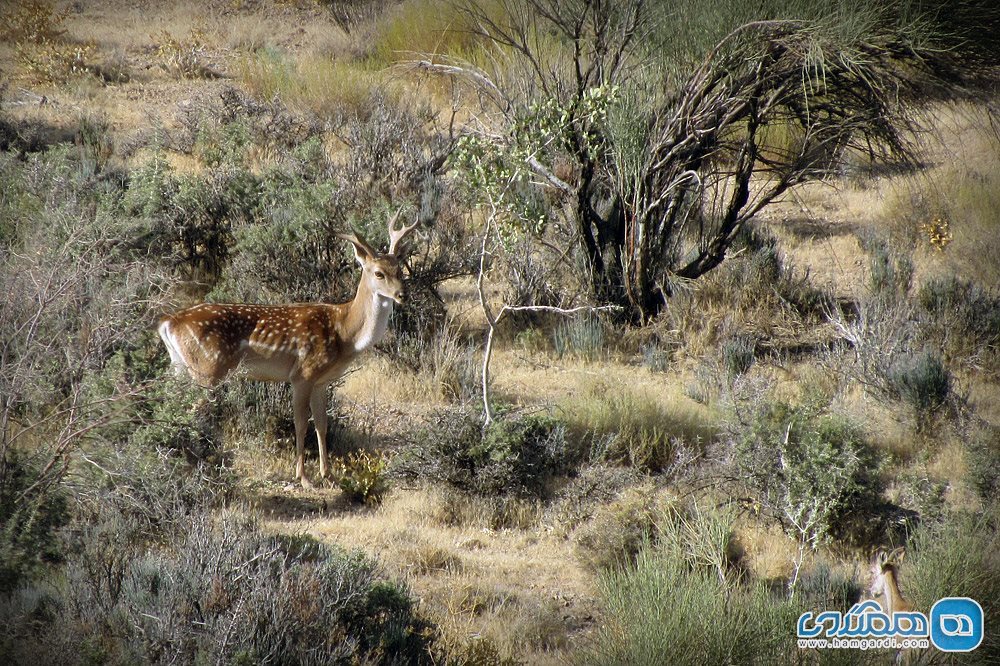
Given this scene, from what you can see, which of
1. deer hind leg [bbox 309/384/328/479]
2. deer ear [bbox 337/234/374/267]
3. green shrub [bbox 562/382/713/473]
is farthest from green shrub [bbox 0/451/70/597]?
green shrub [bbox 562/382/713/473]

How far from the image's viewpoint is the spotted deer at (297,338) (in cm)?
759

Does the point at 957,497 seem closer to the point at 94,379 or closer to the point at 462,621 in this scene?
the point at 462,621

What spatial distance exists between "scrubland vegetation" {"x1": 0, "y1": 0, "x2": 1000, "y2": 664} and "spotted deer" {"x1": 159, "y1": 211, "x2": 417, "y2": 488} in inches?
12.3

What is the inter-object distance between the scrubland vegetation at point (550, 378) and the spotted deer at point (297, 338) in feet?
1.03

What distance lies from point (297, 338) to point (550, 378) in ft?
11.0

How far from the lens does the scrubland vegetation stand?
5.54 metres

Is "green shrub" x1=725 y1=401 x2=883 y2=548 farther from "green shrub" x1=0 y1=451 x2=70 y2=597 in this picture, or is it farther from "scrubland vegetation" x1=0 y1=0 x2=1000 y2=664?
"green shrub" x1=0 y1=451 x2=70 y2=597

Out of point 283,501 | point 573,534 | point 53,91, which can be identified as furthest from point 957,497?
point 53,91

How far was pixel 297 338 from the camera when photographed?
7879 millimetres

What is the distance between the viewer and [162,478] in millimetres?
6719

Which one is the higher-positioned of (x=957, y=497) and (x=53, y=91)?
(x=53, y=91)

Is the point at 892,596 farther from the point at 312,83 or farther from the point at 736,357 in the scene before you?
the point at 312,83

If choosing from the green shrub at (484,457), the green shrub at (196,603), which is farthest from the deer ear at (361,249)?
the green shrub at (196,603)

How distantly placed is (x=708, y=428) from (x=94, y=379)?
5.20m
